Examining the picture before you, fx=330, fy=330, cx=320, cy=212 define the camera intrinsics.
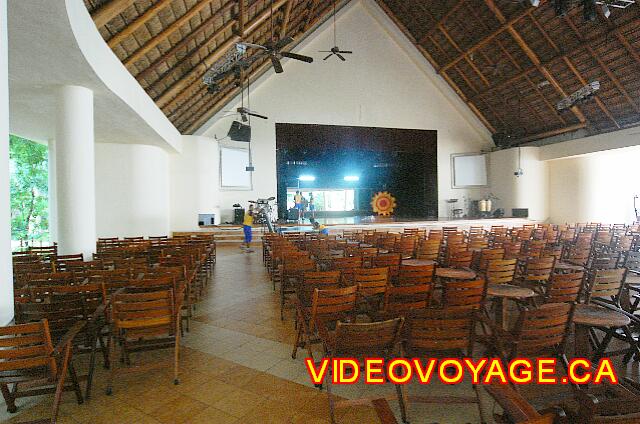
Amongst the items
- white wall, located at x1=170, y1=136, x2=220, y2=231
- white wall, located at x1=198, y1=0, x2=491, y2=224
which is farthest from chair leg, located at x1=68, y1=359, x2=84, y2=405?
white wall, located at x1=198, y1=0, x2=491, y2=224

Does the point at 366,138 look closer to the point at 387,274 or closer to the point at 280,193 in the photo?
the point at 280,193

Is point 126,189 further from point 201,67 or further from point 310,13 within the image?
point 310,13

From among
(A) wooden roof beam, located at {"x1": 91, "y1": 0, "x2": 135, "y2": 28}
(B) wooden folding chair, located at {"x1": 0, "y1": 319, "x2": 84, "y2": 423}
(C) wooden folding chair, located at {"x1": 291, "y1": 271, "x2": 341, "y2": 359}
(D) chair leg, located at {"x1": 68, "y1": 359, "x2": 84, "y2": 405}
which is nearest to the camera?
(B) wooden folding chair, located at {"x1": 0, "y1": 319, "x2": 84, "y2": 423}

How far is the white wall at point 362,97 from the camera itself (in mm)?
15797

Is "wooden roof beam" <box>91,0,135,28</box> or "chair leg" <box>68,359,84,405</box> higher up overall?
"wooden roof beam" <box>91,0,135,28</box>

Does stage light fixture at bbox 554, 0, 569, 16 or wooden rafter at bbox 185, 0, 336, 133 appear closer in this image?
stage light fixture at bbox 554, 0, 569, 16

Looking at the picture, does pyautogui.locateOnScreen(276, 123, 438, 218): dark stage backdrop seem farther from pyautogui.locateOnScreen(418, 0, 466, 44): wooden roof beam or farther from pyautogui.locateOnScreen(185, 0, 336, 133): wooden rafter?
pyautogui.locateOnScreen(418, 0, 466, 44): wooden roof beam

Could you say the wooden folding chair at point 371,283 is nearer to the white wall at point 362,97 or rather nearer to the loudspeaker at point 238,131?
the loudspeaker at point 238,131

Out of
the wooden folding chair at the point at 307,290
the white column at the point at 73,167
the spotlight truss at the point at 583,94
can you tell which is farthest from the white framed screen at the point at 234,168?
the spotlight truss at the point at 583,94

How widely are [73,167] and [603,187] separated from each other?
66.7ft

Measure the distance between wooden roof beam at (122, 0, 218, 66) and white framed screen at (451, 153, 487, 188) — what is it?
15.3 m

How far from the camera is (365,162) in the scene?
19.9 m

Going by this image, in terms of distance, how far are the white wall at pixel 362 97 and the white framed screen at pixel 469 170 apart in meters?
0.34

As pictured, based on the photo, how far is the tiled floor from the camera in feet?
7.93
